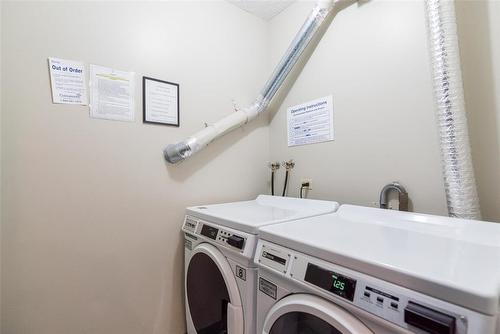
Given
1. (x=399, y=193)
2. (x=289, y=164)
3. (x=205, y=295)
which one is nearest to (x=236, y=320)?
(x=205, y=295)

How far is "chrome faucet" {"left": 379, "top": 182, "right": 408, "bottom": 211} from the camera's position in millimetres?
1073

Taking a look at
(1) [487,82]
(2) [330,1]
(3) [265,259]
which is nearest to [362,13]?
(2) [330,1]

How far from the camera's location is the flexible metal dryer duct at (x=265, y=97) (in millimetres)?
1342

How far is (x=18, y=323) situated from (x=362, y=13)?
227cm

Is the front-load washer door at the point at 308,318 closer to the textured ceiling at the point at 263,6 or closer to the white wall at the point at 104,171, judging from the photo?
the white wall at the point at 104,171

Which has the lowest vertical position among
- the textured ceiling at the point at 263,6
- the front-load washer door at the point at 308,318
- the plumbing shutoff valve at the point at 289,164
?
the front-load washer door at the point at 308,318

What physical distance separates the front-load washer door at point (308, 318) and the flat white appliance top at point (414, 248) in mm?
118

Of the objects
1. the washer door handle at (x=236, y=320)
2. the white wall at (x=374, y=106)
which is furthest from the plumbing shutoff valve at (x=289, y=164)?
the washer door handle at (x=236, y=320)

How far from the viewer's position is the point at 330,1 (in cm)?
133

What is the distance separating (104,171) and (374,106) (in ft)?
4.80

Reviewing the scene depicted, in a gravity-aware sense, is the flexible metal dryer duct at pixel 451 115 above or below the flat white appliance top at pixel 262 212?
above

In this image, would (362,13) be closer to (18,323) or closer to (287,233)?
(287,233)

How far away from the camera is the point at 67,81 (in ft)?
3.59

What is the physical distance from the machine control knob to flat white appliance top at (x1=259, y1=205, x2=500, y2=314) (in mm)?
104
